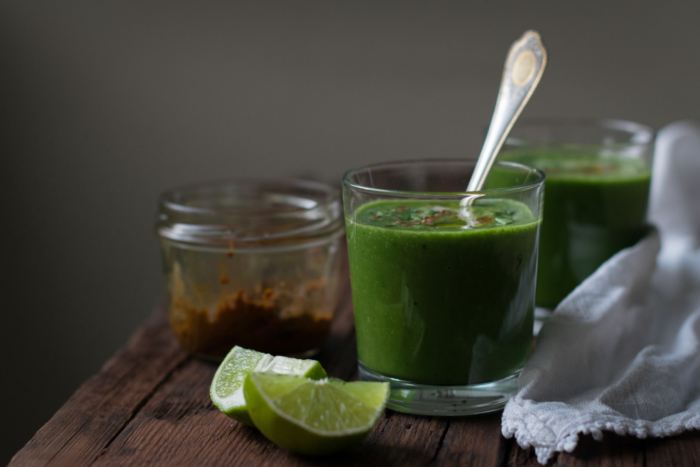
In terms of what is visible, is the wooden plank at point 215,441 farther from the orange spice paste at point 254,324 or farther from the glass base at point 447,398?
the orange spice paste at point 254,324

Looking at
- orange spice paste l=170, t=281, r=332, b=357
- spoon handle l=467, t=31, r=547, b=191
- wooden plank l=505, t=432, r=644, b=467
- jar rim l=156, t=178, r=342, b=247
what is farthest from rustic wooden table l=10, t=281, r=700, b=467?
spoon handle l=467, t=31, r=547, b=191

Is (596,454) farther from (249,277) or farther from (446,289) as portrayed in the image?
(249,277)

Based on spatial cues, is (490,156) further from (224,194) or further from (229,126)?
(229,126)

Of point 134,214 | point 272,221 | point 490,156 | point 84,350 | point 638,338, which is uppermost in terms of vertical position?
point 490,156

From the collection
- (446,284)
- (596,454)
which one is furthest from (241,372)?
(596,454)

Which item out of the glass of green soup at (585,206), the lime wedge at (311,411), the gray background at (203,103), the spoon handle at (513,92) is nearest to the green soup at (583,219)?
the glass of green soup at (585,206)

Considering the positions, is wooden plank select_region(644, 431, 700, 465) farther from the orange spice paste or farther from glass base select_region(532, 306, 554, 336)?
the orange spice paste

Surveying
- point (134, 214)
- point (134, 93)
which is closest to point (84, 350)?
point (134, 214)
